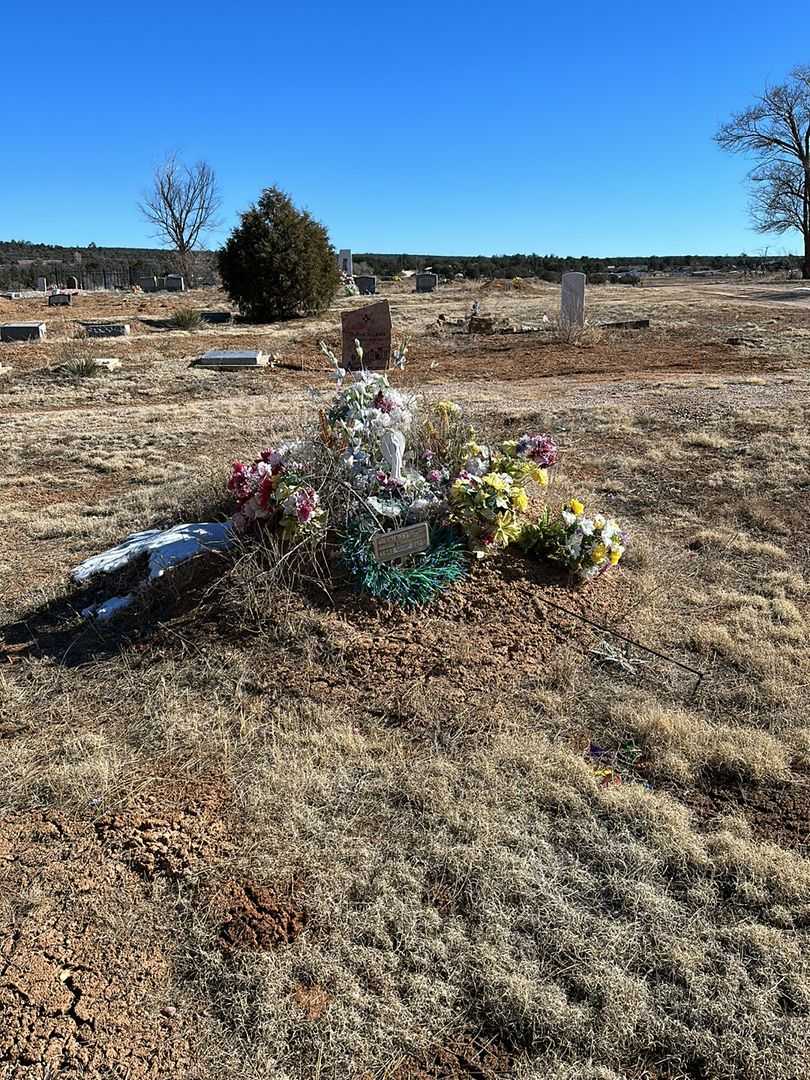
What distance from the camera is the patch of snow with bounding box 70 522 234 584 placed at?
158 inches

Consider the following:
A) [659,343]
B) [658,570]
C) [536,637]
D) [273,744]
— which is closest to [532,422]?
[658,570]

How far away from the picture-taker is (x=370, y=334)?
5672 mm

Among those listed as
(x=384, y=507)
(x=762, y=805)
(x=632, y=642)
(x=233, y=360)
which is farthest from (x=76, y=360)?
(x=762, y=805)

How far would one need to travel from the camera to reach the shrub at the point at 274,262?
20.3 metres

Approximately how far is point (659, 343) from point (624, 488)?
9.49 meters

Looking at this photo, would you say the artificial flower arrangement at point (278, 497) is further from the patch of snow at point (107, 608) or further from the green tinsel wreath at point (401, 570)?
the patch of snow at point (107, 608)

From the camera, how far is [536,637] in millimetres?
3475

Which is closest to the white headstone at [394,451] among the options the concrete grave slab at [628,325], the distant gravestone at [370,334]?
the distant gravestone at [370,334]

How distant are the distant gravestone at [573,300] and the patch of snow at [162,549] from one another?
12449mm

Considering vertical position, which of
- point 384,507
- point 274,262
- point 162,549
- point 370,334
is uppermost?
point 274,262

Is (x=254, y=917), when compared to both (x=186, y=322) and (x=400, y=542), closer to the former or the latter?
(x=400, y=542)

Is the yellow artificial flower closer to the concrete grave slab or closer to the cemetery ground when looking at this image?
the cemetery ground

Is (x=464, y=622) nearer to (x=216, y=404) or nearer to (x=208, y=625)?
(x=208, y=625)

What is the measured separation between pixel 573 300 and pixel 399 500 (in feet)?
42.9
